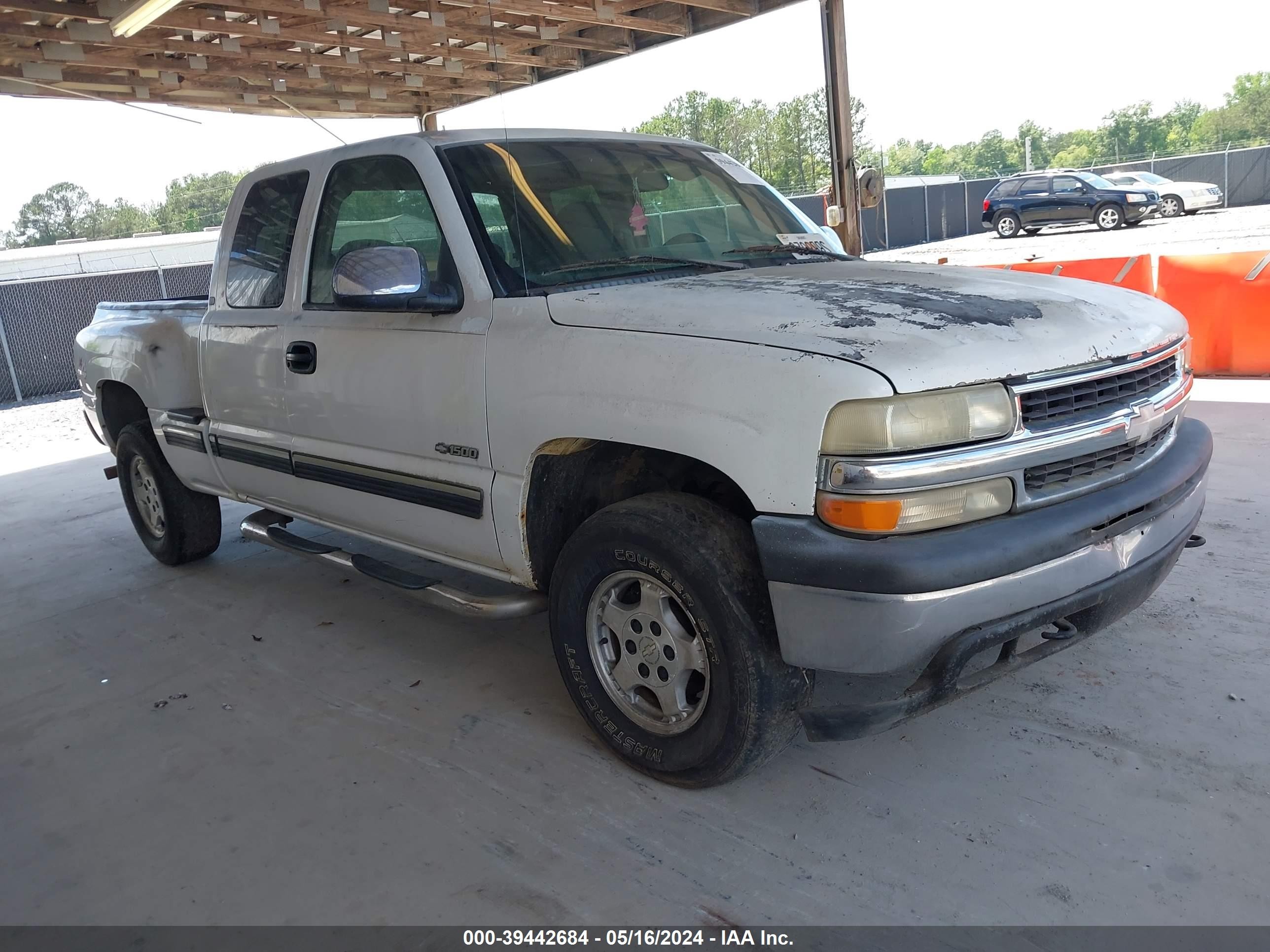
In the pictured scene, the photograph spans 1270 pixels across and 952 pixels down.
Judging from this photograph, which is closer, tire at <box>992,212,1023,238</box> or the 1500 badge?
the 1500 badge

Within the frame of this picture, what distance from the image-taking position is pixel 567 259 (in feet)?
10.7

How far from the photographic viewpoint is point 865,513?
2330 mm

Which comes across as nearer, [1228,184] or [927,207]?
[1228,184]

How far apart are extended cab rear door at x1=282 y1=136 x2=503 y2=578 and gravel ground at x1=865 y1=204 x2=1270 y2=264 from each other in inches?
470

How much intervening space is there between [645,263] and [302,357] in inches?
58.5

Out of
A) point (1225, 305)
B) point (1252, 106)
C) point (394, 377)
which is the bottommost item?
point (1225, 305)

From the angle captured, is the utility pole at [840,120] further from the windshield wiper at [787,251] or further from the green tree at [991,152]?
the green tree at [991,152]

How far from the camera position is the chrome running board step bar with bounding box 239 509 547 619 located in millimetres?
3344

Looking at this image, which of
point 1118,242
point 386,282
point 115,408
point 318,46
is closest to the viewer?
point 386,282

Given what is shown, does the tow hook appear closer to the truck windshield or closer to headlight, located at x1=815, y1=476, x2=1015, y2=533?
headlight, located at x1=815, y1=476, x2=1015, y2=533

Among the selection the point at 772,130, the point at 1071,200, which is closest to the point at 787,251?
the point at 772,130

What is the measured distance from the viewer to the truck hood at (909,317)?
94.3 inches

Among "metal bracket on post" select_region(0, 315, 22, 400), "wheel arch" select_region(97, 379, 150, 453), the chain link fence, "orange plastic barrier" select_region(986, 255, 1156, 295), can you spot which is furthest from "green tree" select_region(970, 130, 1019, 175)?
"wheel arch" select_region(97, 379, 150, 453)

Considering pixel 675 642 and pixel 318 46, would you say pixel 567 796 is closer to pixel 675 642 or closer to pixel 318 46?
pixel 675 642
